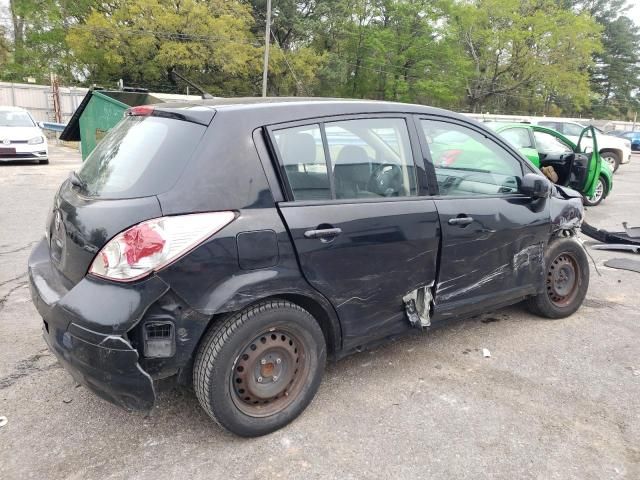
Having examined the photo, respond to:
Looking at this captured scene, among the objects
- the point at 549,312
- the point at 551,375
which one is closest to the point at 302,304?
the point at 551,375

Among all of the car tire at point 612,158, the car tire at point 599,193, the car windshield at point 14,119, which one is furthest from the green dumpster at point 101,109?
the car tire at point 612,158

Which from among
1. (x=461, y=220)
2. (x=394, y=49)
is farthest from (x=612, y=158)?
(x=394, y=49)

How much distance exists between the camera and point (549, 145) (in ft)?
30.9

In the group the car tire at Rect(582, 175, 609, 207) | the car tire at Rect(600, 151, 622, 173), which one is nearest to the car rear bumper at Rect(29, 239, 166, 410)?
the car tire at Rect(582, 175, 609, 207)

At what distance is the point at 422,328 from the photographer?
3152mm

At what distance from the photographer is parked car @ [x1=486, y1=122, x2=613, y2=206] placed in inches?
340

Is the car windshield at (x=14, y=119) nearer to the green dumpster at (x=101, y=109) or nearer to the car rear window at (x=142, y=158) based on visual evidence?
the green dumpster at (x=101, y=109)

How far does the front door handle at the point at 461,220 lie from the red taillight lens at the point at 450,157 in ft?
1.41

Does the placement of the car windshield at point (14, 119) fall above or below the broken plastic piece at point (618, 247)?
above

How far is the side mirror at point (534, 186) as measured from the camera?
3.51 metres

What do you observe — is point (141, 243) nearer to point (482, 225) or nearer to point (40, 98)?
point (482, 225)

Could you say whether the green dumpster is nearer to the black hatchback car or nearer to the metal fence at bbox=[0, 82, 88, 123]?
the black hatchback car

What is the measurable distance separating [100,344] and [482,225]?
7.74ft

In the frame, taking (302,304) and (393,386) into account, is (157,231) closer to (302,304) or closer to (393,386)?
(302,304)
